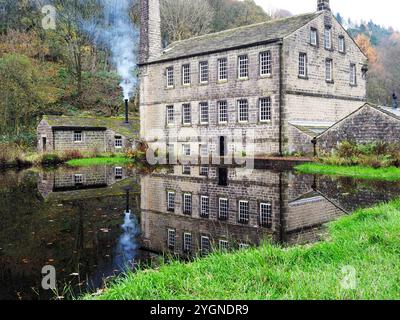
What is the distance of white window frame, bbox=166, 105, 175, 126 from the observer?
34.2 metres

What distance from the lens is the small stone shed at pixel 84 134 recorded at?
33.3 metres

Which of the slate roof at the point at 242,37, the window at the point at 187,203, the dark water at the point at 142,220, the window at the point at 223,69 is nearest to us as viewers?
the dark water at the point at 142,220

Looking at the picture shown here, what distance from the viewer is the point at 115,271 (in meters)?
6.61

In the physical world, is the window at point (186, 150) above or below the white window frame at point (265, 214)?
above

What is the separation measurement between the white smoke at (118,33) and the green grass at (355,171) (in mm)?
33129

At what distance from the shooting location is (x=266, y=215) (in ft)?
35.0

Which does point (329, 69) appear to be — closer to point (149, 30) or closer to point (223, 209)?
point (149, 30)

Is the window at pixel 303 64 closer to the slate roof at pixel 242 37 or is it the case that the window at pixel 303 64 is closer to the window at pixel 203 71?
the slate roof at pixel 242 37

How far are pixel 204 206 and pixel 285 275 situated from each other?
23.3 feet

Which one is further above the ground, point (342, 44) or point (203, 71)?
point (342, 44)

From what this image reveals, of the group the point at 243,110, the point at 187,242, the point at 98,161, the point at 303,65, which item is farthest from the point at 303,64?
the point at 187,242

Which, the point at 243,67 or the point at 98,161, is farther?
the point at 98,161

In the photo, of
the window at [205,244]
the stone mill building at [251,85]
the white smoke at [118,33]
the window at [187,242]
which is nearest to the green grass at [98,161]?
the stone mill building at [251,85]
